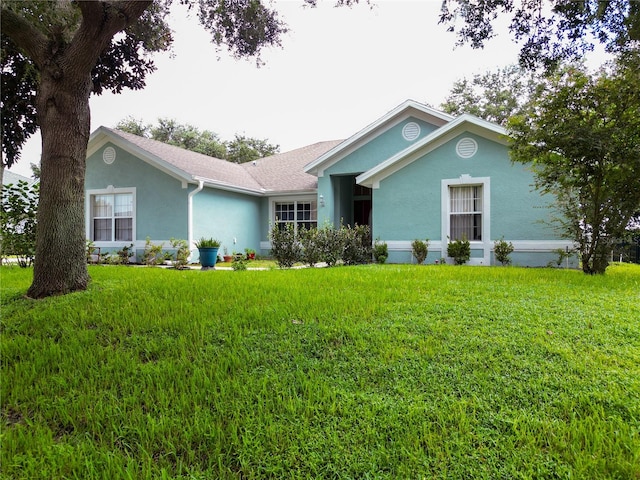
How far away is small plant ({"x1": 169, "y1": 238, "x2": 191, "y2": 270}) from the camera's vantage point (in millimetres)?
12541

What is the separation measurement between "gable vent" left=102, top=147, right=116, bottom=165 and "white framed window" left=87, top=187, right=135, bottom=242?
43.6 inches

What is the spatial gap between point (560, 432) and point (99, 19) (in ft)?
24.4

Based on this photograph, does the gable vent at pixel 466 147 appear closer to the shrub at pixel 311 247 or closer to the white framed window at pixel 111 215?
the shrub at pixel 311 247

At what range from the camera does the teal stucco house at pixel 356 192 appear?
10688 mm

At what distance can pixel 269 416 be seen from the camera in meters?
2.44

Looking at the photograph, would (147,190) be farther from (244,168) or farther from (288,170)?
(288,170)

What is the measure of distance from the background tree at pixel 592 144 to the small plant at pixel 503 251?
8.03ft

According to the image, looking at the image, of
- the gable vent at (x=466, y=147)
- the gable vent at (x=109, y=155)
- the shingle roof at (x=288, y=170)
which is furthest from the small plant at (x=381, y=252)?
the gable vent at (x=109, y=155)

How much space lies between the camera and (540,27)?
6.66 metres

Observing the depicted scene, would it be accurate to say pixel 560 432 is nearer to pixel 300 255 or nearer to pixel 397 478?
pixel 397 478

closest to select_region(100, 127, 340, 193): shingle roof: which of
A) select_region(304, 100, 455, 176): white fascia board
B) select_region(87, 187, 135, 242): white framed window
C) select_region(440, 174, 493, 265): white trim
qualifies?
select_region(304, 100, 455, 176): white fascia board

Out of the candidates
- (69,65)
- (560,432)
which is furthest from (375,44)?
(560,432)

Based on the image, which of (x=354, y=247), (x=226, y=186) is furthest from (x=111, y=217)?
(x=354, y=247)

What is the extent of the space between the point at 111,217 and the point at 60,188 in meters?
10.1
